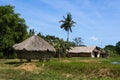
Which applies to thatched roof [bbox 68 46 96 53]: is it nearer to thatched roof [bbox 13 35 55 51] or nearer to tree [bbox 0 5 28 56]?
tree [bbox 0 5 28 56]

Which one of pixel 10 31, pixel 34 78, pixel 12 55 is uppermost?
pixel 10 31

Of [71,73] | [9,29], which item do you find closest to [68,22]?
[9,29]

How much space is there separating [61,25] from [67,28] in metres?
1.81

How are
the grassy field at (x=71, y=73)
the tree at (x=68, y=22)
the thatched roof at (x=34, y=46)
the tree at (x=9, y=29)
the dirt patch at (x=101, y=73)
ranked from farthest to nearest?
the tree at (x=68, y=22) < the tree at (x=9, y=29) < the thatched roof at (x=34, y=46) < the dirt patch at (x=101, y=73) < the grassy field at (x=71, y=73)

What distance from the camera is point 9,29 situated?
61.6 m

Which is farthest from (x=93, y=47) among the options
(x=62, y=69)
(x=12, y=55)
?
(x=62, y=69)

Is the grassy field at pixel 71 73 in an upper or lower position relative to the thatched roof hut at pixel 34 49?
lower

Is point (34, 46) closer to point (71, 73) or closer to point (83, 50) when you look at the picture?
point (71, 73)

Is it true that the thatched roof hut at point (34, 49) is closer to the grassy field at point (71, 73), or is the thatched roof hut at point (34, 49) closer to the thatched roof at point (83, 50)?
the grassy field at point (71, 73)

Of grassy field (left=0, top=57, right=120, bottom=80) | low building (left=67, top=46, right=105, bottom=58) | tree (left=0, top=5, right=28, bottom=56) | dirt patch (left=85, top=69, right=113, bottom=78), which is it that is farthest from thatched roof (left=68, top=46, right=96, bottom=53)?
dirt patch (left=85, top=69, right=113, bottom=78)

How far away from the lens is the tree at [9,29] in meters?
60.9

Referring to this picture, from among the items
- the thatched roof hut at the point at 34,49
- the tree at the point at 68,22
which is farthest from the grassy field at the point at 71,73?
the tree at the point at 68,22

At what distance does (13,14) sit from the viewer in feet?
209

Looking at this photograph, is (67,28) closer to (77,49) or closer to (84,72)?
(77,49)
